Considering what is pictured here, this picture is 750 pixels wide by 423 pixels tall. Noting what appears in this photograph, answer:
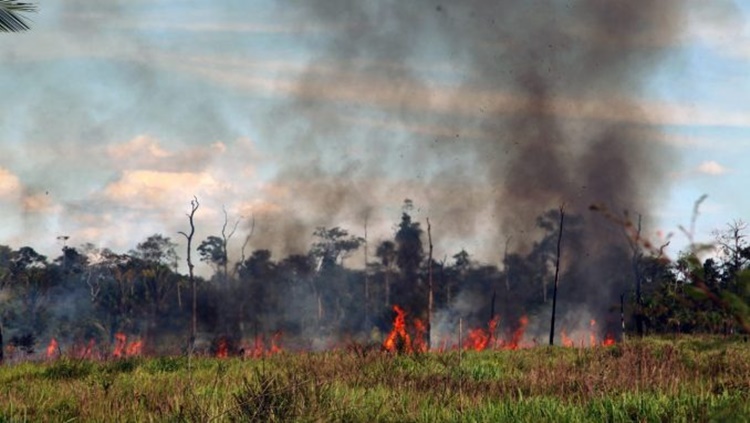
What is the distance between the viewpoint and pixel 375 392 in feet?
34.0

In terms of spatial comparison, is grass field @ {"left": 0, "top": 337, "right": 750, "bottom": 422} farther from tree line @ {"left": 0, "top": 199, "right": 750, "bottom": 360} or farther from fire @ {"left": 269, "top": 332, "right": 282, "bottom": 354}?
tree line @ {"left": 0, "top": 199, "right": 750, "bottom": 360}

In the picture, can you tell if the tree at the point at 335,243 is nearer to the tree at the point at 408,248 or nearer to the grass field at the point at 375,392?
the tree at the point at 408,248

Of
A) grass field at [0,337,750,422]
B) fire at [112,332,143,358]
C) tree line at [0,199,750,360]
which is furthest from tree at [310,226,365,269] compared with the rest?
grass field at [0,337,750,422]

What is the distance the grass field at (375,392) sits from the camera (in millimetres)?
7926

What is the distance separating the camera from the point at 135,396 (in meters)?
9.75

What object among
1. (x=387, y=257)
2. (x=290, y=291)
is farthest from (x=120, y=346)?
(x=387, y=257)

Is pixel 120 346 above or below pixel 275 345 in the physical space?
above

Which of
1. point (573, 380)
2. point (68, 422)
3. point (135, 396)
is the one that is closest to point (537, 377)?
point (573, 380)

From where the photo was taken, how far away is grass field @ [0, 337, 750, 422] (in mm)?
7926

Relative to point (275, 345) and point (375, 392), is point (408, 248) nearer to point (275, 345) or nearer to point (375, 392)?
point (275, 345)

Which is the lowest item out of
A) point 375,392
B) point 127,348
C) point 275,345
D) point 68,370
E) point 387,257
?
point 275,345

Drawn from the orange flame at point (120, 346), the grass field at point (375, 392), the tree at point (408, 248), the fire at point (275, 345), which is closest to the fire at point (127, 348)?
the orange flame at point (120, 346)

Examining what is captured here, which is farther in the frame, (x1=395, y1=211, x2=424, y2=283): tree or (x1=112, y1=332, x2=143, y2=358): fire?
(x1=395, y1=211, x2=424, y2=283): tree

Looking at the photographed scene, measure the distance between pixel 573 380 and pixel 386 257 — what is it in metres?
59.5
